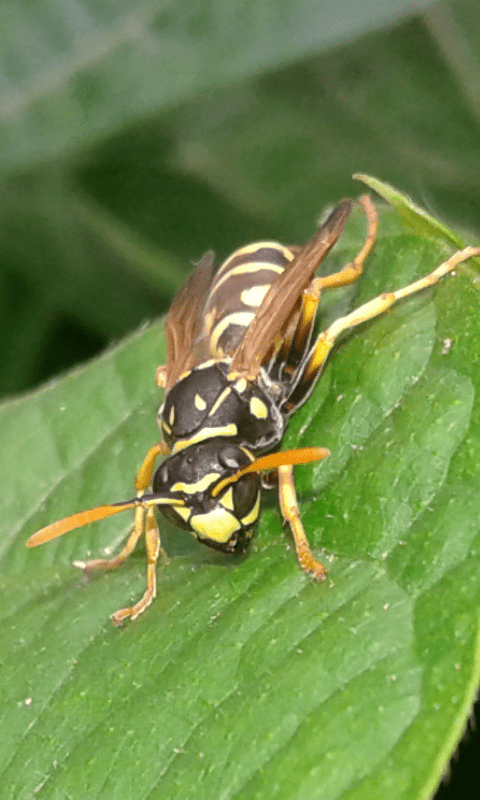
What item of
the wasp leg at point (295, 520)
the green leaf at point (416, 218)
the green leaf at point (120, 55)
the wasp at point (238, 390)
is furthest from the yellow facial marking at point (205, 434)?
the green leaf at point (120, 55)

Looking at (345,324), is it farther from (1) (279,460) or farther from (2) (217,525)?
(2) (217,525)

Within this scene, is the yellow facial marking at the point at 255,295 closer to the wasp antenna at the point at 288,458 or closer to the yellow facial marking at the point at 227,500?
the wasp antenna at the point at 288,458

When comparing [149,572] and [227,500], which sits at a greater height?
[227,500]

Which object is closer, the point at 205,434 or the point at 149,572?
the point at 149,572

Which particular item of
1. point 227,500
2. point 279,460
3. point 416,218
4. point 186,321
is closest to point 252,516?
point 227,500

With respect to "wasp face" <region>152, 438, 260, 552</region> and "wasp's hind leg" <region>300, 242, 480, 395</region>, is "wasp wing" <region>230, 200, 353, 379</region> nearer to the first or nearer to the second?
"wasp's hind leg" <region>300, 242, 480, 395</region>

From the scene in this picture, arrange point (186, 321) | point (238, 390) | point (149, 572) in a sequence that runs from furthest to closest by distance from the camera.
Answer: point (186, 321) < point (238, 390) < point (149, 572)

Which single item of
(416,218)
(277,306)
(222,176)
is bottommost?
(222,176)
